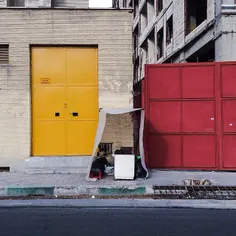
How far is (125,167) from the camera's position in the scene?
360 inches

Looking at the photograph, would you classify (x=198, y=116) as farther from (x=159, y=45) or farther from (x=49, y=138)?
(x=159, y=45)

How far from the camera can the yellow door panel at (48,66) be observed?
1083 cm

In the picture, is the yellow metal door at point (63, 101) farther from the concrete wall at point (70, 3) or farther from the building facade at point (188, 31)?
the building facade at point (188, 31)

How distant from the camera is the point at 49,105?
10828mm

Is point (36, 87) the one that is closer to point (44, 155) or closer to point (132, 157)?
point (44, 155)

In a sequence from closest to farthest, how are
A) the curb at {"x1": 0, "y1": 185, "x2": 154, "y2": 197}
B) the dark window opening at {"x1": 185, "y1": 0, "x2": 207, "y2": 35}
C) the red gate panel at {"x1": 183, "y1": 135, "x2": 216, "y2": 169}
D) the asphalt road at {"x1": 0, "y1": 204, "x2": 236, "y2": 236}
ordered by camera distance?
the asphalt road at {"x1": 0, "y1": 204, "x2": 236, "y2": 236} < the curb at {"x1": 0, "y1": 185, "x2": 154, "y2": 197} < the red gate panel at {"x1": 183, "y1": 135, "x2": 216, "y2": 169} < the dark window opening at {"x1": 185, "y1": 0, "x2": 207, "y2": 35}

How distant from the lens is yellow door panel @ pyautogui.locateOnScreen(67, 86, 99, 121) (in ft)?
35.5

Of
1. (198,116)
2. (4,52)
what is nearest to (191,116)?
(198,116)

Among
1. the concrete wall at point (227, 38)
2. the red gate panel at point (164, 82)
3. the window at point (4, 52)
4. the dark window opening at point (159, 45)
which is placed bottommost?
the red gate panel at point (164, 82)

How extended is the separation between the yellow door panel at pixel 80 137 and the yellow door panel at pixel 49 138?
203 millimetres

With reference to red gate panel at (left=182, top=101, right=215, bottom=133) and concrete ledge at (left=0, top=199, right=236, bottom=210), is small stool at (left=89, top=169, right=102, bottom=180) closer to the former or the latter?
concrete ledge at (left=0, top=199, right=236, bottom=210)

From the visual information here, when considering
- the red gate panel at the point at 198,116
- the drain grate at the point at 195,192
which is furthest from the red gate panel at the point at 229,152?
the drain grate at the point at 195,192

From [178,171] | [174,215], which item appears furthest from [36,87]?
[174,215]

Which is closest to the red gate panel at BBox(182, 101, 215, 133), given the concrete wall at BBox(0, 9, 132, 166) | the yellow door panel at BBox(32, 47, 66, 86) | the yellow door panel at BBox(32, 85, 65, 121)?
the concrete wall at BBox(0, 9, 132, 166)
